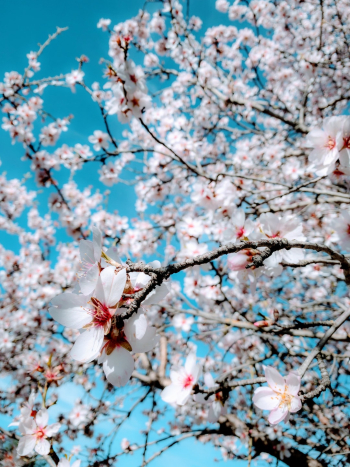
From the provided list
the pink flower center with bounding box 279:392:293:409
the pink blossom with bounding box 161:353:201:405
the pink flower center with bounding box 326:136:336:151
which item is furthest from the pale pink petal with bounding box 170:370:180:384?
the pink flower center with bounding box 326:136:336:151

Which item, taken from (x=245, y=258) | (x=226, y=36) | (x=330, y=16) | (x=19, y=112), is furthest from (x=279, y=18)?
(x=245, y=258)

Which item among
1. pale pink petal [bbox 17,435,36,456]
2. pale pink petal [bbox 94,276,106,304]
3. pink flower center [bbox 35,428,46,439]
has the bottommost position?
pale pink petal [bbox 17,435,36,456]

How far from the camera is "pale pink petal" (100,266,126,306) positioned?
752 mm

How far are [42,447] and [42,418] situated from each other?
141 mm

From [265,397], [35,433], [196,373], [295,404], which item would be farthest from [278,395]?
[35,433]

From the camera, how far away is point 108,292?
30.3 inches

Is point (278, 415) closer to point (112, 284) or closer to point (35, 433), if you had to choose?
point (112, 284)

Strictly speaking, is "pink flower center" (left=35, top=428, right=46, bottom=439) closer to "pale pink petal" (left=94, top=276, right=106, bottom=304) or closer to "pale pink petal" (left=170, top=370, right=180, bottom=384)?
"pale pink petal" (left=170, top=370, right=180, bottom=384)

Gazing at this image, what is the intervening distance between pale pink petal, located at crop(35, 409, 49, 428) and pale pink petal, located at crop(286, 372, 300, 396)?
141 centimetres

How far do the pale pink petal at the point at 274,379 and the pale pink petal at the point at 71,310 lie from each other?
0.76 m

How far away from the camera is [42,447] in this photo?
1.61 metres

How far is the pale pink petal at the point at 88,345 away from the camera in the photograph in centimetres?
78

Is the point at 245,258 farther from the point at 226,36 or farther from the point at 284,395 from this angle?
the point at 226,36

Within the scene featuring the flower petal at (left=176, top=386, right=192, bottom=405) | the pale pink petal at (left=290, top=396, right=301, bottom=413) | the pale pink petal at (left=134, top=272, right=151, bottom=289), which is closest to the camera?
the pale pink petal at (left=134, top=272, right=151, bottom=289)
